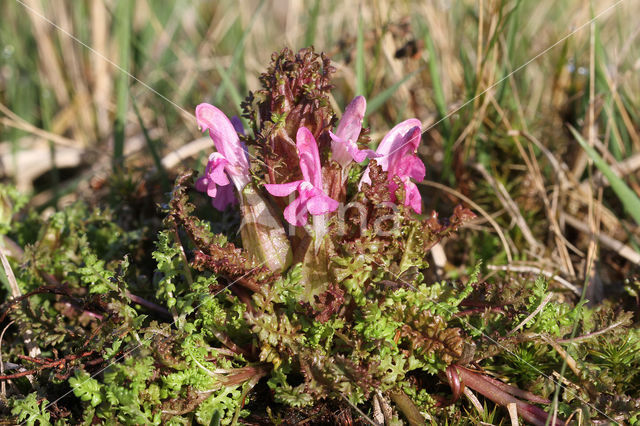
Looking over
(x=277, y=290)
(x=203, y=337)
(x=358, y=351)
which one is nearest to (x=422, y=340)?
(x=358, y=351)

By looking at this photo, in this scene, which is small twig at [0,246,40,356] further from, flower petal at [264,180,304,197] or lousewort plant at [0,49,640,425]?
flower petal at [264,180,304,197]

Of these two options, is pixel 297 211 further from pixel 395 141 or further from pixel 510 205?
pixel 510 205

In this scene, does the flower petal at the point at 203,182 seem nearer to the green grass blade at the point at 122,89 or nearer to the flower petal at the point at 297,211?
the flower petal at the point at 297,211

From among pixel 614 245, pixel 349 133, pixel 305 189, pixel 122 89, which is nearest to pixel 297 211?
pixel 305 189

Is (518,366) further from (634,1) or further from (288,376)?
(634,1)

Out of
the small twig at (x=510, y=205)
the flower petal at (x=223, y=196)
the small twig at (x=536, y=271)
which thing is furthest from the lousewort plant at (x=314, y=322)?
the small twig at (x=510, y=205)

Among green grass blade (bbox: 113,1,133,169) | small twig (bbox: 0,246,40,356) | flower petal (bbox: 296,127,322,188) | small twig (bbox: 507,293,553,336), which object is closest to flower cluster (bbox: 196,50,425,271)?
flower petal (bbox: 296,127,322,188)
